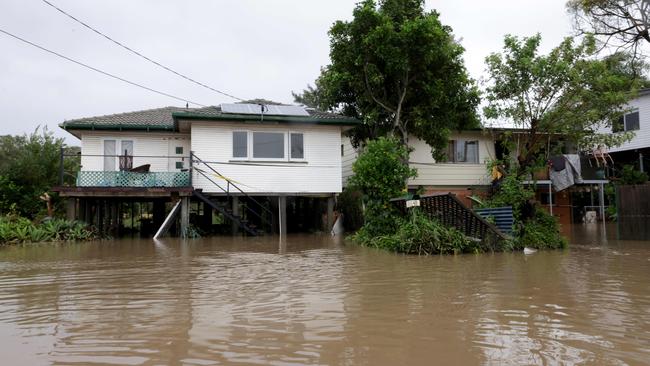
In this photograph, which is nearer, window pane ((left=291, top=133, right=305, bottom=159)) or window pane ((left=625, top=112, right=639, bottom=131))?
window pane ((left=291, top=133, right=305, bottom=159))

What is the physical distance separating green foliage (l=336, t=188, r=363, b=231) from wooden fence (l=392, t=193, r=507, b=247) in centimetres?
803

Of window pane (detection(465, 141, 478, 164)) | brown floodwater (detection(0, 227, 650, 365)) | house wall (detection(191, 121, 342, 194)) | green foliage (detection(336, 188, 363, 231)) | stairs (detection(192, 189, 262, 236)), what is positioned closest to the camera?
brown floodwater (detection(0, 227, 650, 365))

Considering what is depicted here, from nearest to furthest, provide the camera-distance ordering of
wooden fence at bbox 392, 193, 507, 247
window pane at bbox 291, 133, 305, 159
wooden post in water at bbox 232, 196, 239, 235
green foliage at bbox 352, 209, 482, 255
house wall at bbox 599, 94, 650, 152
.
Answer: green foliage at bbox 352, 209, 482, 255 < wooden fence at bbox 392, 193, 507, 247 < wooden post in water at bbox 232, 196, 239, 235 < window pane at bbox 291, 133, 305, 159 < house wall at bbox 599, 94, 650, 152

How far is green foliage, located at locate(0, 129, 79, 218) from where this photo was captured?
67.4 feet

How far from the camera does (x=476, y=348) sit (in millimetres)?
4051

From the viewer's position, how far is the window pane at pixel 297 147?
62.8 ft

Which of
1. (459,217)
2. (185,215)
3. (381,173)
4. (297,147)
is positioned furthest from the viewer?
(297,147)

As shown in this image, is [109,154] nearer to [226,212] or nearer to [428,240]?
[226,212]

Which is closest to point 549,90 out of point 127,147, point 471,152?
point 471,152

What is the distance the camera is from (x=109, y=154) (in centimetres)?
1864

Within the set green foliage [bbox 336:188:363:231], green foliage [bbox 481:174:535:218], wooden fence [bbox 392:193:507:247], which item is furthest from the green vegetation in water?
green foliage [bbox 481:174:535:218]

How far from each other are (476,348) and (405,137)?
16.2m

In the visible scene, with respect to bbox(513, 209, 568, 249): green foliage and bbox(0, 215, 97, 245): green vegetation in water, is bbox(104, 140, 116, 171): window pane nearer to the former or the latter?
bbox(0, 215, 97, 245): green vegetation in water

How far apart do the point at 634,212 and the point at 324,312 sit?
14.4 m
